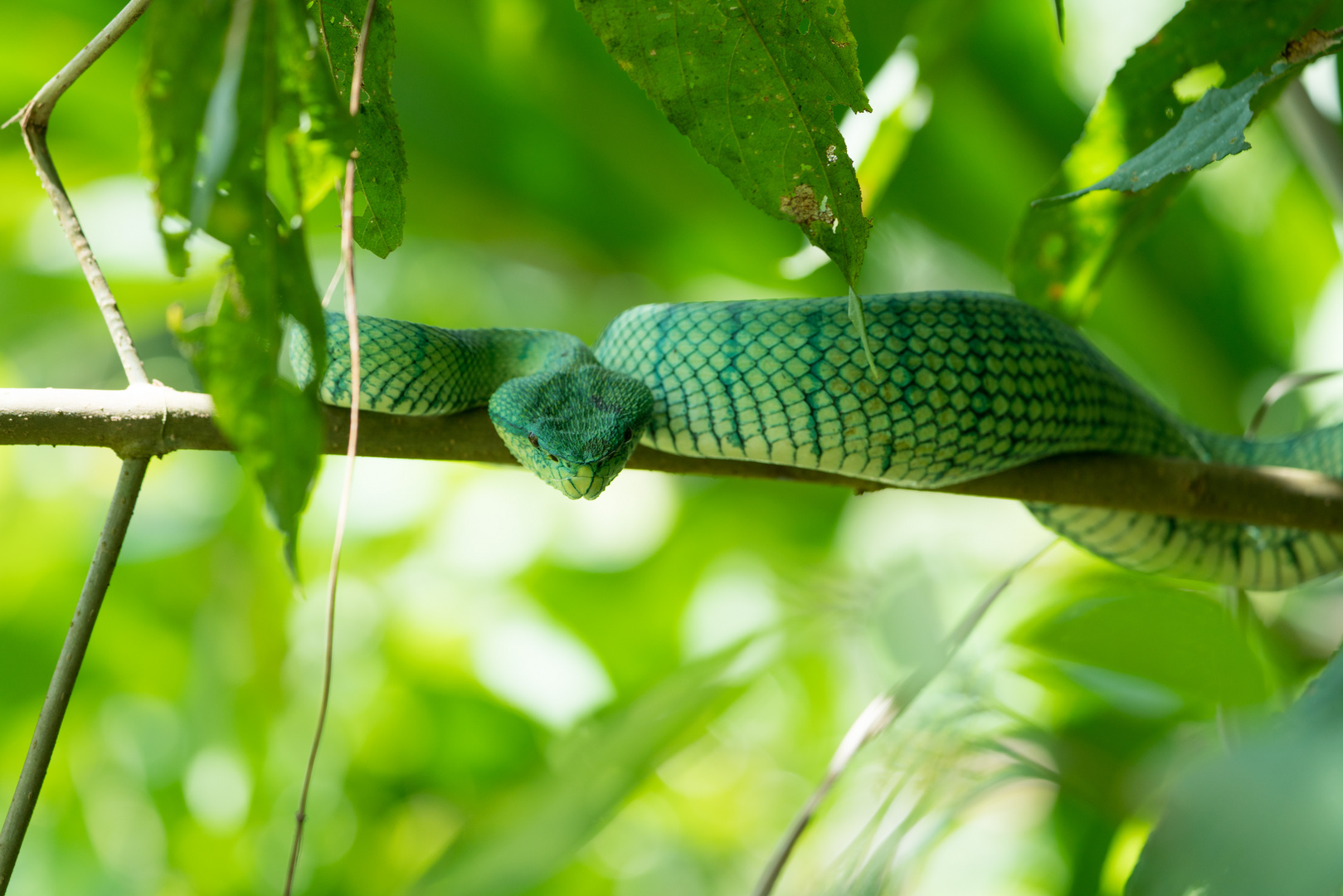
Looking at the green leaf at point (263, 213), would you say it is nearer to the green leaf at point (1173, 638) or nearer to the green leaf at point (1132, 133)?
the green leaf at point (1173, 638)

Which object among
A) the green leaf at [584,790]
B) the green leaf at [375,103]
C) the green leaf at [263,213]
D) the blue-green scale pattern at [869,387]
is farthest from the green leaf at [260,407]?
the green leaf at [584,790]

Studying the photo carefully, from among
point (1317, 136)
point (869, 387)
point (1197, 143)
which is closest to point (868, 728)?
point (869, 387)

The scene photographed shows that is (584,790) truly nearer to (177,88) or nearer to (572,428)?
(572,428)

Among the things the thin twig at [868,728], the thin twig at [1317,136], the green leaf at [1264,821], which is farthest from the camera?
the thin twig at [1317,136]

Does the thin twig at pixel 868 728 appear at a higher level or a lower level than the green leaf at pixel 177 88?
lower

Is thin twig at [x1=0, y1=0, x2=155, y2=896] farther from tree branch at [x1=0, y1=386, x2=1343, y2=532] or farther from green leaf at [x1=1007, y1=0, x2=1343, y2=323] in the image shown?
green leaf at [x1=1007, y1=0, x2=1343, y2=323]

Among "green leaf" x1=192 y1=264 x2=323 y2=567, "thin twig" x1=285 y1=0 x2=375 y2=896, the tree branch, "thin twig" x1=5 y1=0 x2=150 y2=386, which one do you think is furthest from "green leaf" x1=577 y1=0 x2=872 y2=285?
the tree branch
